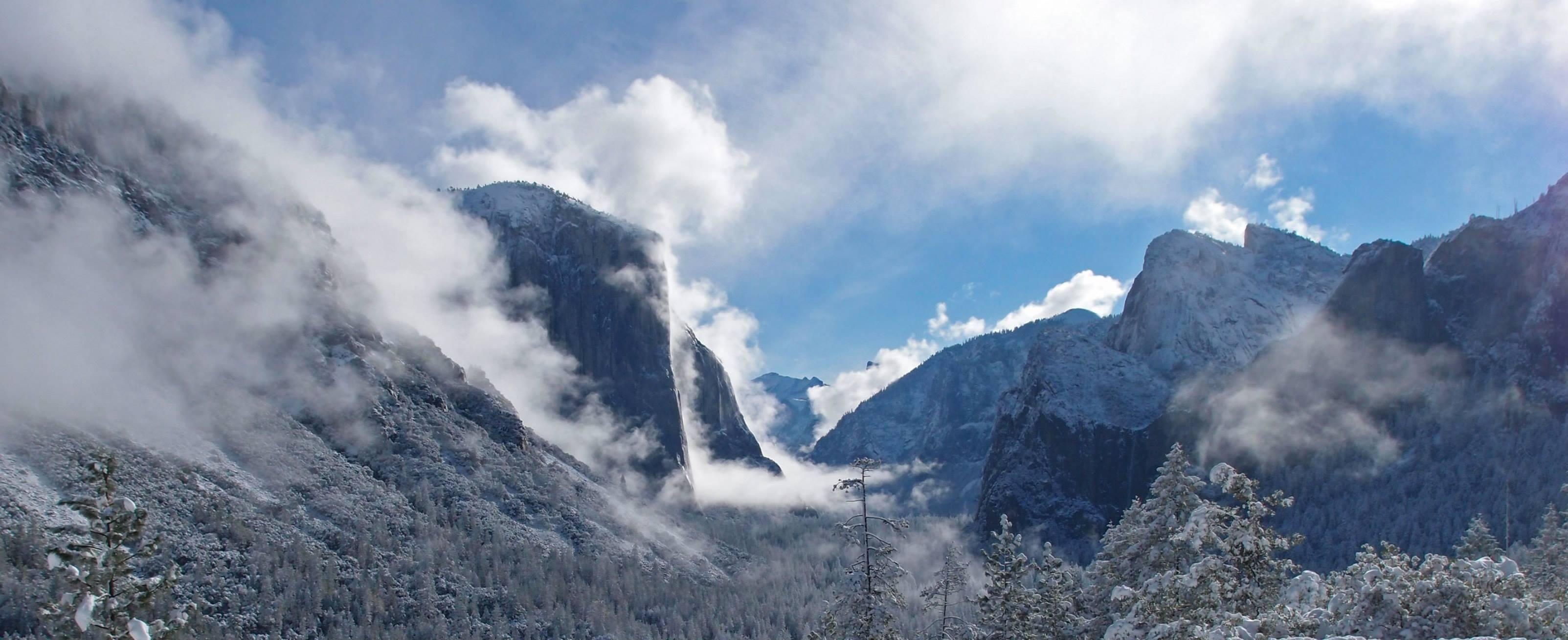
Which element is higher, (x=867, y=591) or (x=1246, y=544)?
(x=1246, y=544)

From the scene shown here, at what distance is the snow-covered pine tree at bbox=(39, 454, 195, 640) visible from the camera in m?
18.4

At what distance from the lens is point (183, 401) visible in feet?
530

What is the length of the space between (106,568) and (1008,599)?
33.4m

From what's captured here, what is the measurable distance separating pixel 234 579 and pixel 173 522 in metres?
14.7

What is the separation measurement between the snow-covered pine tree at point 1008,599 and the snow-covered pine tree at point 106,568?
29.9 m

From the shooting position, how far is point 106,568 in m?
19.4

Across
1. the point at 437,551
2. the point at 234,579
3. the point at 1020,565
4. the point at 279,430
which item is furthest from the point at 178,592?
the point at 1020,565

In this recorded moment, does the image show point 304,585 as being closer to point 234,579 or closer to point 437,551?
point 234,579

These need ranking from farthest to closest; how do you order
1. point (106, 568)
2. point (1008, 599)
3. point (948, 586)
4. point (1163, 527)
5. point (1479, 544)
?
point (1479, 544), point (948, 586), point (1008, 599), point (1163, 527), point (106, 568)

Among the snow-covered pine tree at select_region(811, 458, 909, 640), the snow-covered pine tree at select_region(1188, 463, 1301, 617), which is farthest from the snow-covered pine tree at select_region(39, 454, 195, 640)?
the snow-covered pine tree at select_region(1188, 463, 1301, 617)

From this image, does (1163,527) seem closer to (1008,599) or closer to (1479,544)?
(1008,599)

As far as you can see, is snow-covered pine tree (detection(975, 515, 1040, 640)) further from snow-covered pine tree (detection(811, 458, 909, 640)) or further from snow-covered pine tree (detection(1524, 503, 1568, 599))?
snow-covered pine tree (detection(1524, 503, 1568, 599))

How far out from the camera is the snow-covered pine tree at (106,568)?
18422mm

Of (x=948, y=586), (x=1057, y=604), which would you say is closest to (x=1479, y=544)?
(x=1057, y=604)
